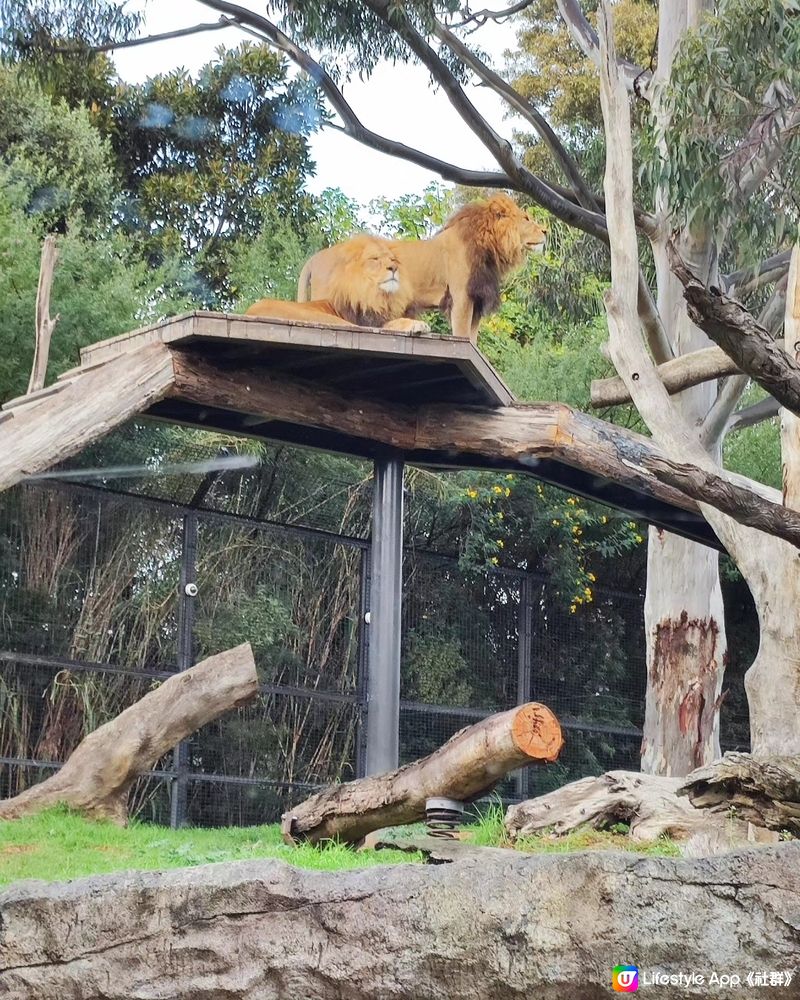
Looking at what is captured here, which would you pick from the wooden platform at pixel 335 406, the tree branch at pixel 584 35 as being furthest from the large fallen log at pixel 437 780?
the tree branch at pixel 584 35

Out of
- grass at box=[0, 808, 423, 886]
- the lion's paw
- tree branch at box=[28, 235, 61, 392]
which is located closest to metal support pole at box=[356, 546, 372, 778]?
grass at box=[0, 808, 423, 886]

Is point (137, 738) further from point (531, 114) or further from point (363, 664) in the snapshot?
point (531, 114)

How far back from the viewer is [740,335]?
4.73 meters

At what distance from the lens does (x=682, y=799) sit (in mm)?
7020

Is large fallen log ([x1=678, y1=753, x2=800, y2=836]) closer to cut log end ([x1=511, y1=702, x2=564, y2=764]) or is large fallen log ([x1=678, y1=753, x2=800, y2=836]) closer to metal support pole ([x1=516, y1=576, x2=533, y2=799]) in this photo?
cut log end ([x1=511, y1=702, x2=564, y2=764])

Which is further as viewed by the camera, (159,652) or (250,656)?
(159,652)

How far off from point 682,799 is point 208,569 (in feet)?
18.2

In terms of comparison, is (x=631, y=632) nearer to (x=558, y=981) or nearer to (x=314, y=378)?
(x=314, y=378)

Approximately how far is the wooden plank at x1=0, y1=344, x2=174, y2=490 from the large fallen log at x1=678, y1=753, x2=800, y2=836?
3.65 m

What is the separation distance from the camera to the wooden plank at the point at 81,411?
23.6ft

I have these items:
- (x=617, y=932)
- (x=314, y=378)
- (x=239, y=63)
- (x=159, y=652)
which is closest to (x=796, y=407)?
(x=617, y=932)

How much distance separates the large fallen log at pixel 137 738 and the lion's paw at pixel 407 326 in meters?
2.18

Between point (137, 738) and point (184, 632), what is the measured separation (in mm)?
2129

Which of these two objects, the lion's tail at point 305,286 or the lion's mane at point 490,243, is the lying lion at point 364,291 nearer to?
the lion's tail at point 305,286
